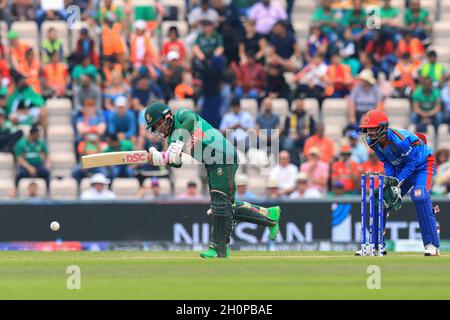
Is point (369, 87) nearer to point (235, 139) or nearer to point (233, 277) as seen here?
point (235, 139)

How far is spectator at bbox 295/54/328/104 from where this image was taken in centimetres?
2466

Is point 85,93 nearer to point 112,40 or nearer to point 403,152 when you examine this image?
point 112,40

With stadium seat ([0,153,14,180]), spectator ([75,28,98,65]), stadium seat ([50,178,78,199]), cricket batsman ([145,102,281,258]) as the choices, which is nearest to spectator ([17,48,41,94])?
A: spectator ([75,28,98,65])

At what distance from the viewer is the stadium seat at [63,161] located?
23375mm

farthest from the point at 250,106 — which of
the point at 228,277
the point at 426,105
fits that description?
the point at 228,277

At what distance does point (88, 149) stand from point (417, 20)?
6.80 metres

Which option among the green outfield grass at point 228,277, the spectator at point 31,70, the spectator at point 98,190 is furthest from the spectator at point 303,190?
the green outfield grass at point 228,277

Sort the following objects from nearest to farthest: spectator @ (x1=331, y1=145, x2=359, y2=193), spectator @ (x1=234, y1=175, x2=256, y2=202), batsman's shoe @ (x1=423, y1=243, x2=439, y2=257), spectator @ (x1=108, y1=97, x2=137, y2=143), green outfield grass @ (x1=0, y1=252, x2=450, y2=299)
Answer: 1. green outfield grass @ (x1=0, y1=252, x2=450, y2=299)
2. batsman's shoe @ (x1=423, y1=243, x2=439, y2=257)
3. spectator @ (x1=234, y1=175, x2=256, y2=202)
4. spectator @ (x1=331, y1=145, x2=359, y2=193)
5. spectator @ (x1=108, y1=97, x2=137, y2=143)

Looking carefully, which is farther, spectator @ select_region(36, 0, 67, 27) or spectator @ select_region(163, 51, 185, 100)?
spectator @ select_region(36, 0, 67, 27)

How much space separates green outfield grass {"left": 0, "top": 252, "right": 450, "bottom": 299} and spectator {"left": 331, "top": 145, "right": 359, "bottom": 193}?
5805 millimetres

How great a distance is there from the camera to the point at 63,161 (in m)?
23.4

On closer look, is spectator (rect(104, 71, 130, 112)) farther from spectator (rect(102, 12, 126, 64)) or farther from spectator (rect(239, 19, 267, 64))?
spectator (rect(239, 19, 267, 64))

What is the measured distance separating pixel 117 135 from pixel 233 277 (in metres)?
10.1

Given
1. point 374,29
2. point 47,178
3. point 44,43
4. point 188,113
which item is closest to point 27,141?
point 47,178
